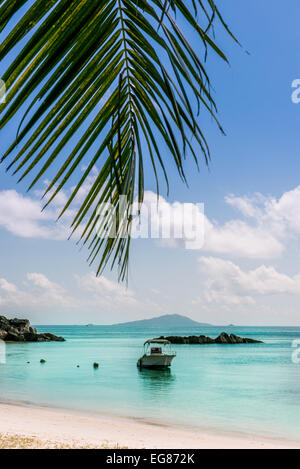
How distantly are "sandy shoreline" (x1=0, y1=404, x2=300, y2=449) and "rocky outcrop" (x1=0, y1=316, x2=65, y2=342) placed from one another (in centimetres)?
4592

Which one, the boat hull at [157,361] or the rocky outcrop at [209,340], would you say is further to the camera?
the rocky outcrop at [209,340]

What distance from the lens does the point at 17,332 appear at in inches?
2515

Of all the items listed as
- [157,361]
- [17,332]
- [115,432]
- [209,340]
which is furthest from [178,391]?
[209,340]

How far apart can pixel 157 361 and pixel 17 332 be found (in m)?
39.0

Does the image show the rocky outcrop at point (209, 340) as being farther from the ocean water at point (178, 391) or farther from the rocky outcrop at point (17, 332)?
the ocean water at point (178, 391)

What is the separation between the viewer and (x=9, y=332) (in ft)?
203

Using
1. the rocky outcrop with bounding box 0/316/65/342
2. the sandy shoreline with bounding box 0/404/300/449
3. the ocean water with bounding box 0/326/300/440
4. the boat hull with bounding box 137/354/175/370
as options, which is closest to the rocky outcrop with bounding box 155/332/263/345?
the rocky outcrop with bounding box 0/316/65/342

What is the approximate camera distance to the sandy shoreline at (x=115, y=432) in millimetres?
11906

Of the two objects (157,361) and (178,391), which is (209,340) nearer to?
(157,361)

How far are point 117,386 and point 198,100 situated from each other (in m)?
29.7

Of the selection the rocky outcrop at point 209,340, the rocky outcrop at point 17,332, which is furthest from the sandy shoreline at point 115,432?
the rocky outcrop at point 209,340

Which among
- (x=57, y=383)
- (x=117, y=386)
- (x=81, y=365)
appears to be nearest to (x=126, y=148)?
(x=117, y=386)

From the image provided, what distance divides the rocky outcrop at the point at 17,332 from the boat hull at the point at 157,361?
3388 cm
